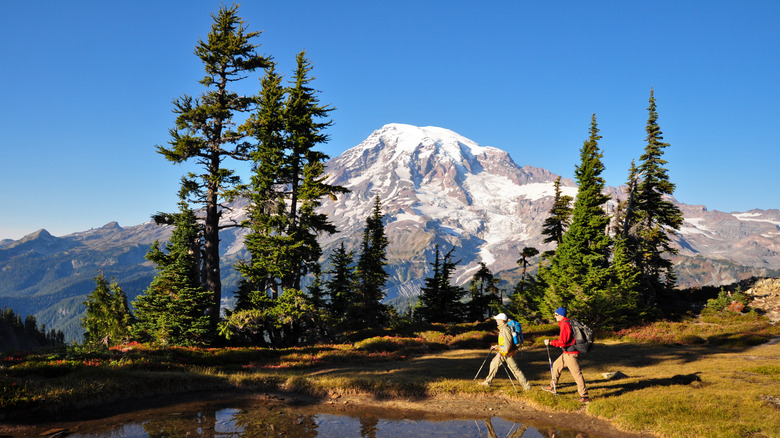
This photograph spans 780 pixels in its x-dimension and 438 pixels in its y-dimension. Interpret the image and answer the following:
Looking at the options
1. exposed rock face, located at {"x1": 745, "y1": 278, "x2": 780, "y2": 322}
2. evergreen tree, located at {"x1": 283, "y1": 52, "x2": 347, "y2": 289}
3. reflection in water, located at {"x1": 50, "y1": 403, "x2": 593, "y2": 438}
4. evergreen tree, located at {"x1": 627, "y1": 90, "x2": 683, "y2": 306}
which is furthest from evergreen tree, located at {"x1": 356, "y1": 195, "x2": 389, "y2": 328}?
exposed rock face, located at {"x1": 745, "y1": 278, "x2": 780, "y2": 322}

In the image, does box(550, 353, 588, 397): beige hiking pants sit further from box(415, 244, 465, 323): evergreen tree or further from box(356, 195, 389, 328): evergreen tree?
box(415, 244, 465, 323): evergreen tree

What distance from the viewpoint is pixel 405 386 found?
13062 millimetres

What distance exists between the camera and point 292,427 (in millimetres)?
9773

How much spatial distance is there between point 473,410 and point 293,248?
15.0 meters

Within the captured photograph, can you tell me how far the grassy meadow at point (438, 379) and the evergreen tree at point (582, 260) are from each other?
19.7 feet

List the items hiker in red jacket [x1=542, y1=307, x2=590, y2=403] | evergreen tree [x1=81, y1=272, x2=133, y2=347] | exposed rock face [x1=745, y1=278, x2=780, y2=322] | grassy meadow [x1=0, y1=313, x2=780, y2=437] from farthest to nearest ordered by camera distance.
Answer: evergreen tree [x1=81, y1=272, x2=133, y2=347]
exposed rock face [x1=745, y1=278, x2=780, y2=322]
hiker in red jacket [x1=542, y1=307, x2=590, y2=403]
grassy meadow [x1=0, y1=313, x2=780, y2=437]

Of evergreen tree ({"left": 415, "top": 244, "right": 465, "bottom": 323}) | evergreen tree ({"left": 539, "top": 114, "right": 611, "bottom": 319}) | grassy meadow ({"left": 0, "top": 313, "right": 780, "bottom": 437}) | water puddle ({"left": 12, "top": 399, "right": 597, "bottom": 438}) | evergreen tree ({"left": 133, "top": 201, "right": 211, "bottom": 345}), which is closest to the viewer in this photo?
water puddle ({"left": 12, "top": 399, "right": 597, "bottom": 438})

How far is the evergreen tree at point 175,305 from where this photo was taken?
70.7 feet

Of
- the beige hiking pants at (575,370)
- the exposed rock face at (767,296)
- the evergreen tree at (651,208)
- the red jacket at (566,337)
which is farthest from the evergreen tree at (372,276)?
the exposed rock face at (767,296)

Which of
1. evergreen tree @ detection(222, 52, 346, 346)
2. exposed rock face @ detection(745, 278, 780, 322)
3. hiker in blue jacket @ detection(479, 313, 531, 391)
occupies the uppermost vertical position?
evergreen tree @ detection(222, 52, 346, 346)

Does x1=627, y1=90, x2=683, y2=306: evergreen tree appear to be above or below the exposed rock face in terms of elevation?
above

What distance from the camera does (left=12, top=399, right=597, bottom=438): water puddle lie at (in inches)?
363

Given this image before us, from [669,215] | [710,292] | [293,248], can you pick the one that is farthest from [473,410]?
[710,292]

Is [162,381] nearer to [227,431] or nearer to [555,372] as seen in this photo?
[227,431]
